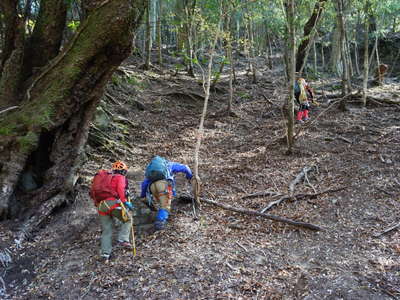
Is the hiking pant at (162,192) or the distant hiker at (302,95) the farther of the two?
the distant hiker at (302,95)

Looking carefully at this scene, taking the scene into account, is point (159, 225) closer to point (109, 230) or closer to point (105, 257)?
point (109, 230)

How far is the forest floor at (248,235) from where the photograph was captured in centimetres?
475

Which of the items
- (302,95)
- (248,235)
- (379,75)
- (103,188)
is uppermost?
(379,75)

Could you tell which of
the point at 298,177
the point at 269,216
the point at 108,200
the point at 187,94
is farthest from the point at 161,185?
the point at 187,94

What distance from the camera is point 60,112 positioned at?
6867mm

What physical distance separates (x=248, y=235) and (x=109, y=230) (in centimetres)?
229

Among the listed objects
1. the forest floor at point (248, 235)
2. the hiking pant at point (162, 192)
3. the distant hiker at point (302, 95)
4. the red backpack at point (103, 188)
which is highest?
the distant hiker at point (302, 95)

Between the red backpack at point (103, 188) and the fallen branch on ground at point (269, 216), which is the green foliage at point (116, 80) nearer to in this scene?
the fallen branch on ground at point (269, 216)

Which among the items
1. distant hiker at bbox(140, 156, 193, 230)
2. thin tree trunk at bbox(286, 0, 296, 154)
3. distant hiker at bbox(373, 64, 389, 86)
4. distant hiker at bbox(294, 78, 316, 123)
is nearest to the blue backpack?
distant hiker at bbox(140, 156, 193, 230)

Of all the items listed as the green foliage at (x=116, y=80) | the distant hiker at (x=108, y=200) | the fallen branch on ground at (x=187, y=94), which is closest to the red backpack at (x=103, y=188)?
the distant hiker at (x=108, y=200)

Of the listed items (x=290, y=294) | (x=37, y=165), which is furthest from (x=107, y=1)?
(x=290, y=294)

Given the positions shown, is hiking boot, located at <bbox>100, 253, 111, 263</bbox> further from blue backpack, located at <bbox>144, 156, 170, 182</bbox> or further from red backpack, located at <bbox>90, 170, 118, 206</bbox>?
blue backpack, located at <bbox>144, 156, 170, 182</bbox>

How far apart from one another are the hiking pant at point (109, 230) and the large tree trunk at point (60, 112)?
1594 mm

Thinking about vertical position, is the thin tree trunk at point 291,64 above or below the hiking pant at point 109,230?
above
